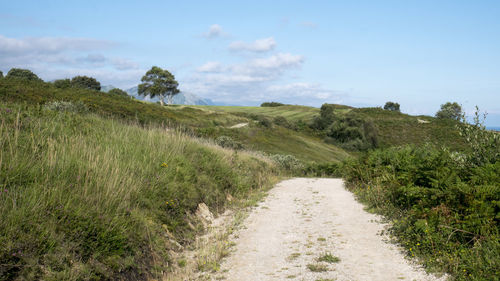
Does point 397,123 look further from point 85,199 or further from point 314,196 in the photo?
point 85,199

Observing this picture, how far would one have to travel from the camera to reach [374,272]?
16.5 ft

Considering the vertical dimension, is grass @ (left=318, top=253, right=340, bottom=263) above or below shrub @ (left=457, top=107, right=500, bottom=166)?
below

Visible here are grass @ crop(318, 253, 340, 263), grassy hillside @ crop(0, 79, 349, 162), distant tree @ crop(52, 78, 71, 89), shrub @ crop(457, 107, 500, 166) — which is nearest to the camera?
grass @ crop(318, 253, 340, 263)

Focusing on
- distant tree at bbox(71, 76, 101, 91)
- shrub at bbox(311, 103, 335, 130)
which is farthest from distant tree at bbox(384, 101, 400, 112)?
distant tree at bbox(71, 76, 101, 91)

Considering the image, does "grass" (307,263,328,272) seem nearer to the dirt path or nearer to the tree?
the dirt path

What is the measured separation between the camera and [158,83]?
306ft

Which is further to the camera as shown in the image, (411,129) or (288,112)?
(288,112)

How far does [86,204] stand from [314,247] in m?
3.88

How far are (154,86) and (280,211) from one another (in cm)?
8801

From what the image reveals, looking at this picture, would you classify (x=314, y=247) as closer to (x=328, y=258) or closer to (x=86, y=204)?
(x=328, y=258)

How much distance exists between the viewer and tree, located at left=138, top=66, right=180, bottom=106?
92.9m

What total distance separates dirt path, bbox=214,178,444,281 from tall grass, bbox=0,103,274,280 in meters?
1.28

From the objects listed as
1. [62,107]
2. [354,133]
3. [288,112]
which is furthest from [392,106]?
[62,107]

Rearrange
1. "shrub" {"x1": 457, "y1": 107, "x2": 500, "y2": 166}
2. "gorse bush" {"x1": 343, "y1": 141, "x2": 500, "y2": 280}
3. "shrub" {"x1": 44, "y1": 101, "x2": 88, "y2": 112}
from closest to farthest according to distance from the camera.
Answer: "gorse bush" {"x1": 343, "y1": 141, "x2": 500, "y2": 280} → "shrub" {"x1": 457, "y1": 107, "x2": 500, "y2": 166} → "shrub" {"x1": 44, "y1": 101, "x2": 88, "y2": 112}
